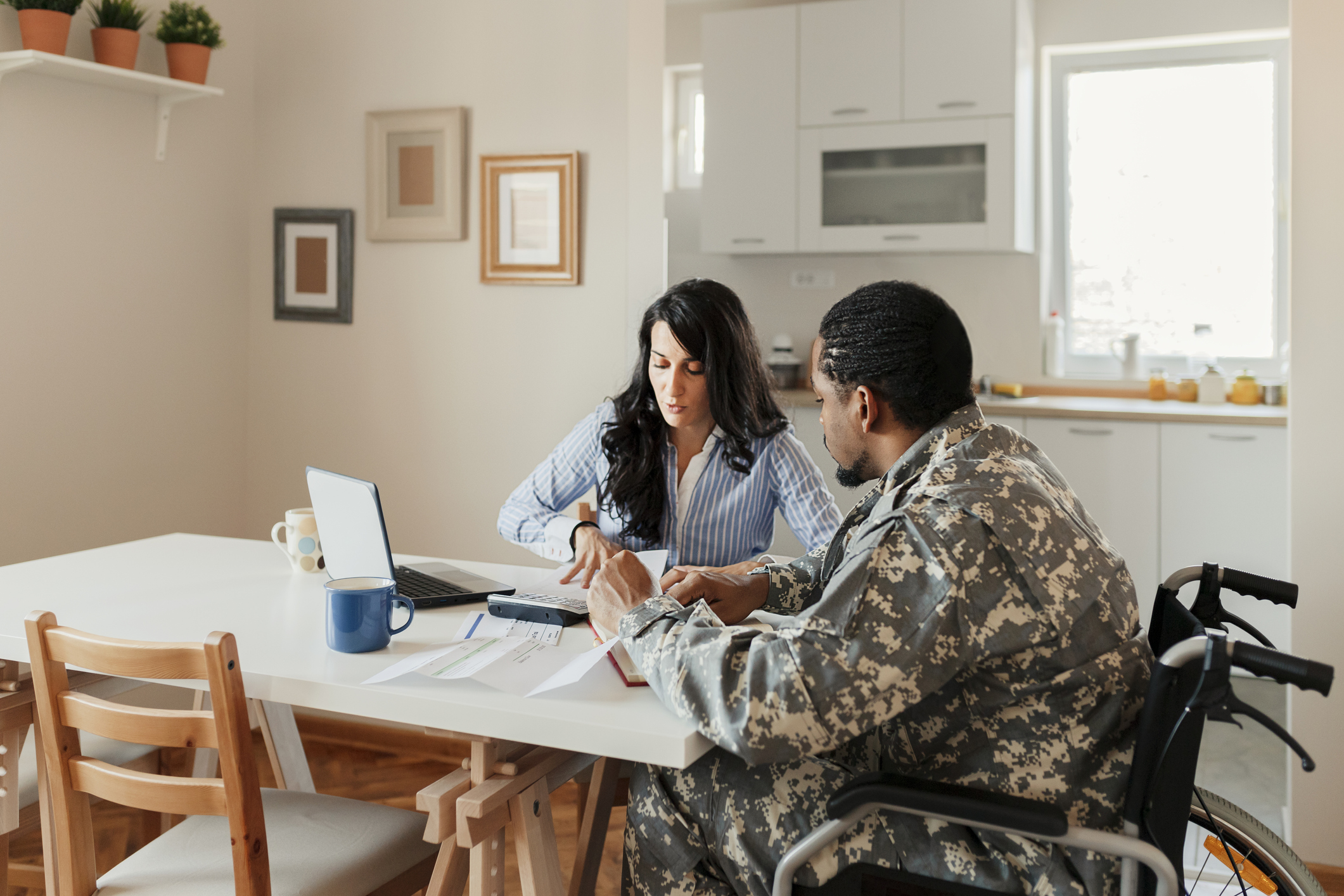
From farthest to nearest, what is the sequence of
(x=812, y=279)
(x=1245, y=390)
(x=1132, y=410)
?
(x=812, y=279)
(x=1245, y=390)
(x=1132, y=410)

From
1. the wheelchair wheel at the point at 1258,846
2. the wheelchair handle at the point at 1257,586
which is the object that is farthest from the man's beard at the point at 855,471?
the wheelchair wheel at the point at 1258,846

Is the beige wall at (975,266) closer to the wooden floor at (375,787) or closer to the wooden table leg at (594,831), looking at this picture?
the wooden floor at (375,787)

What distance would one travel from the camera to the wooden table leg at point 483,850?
1402 millimetres

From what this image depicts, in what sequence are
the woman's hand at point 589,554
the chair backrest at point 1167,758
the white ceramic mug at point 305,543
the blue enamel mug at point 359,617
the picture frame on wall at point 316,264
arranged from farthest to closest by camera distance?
the picture frame on wall at point 316,264 → the white ceramic mug at point 305,543 → the woman's hand at point 589,554 → the blue enamel mug at point 359,617 → the chair backrest at point 1167,758

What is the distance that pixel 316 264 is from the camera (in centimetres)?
338

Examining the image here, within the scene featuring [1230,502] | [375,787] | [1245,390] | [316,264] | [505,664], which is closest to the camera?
[505,664]

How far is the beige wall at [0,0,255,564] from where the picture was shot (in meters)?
2.80

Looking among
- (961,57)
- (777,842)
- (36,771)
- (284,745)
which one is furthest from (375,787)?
(961,57)

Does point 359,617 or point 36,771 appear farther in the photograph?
point 36,771

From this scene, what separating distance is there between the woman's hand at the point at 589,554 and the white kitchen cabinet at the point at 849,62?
9.41 feet

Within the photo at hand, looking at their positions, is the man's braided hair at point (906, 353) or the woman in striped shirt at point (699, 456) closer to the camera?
the man's braided hair at point (906, 353)

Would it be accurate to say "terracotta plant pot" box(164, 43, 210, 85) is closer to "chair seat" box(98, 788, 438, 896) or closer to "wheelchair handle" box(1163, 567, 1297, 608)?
"chair seat" box(98, 788, 438, 896)

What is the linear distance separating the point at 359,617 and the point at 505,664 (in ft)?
0.72

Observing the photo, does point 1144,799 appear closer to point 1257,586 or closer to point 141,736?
point 1257,586
